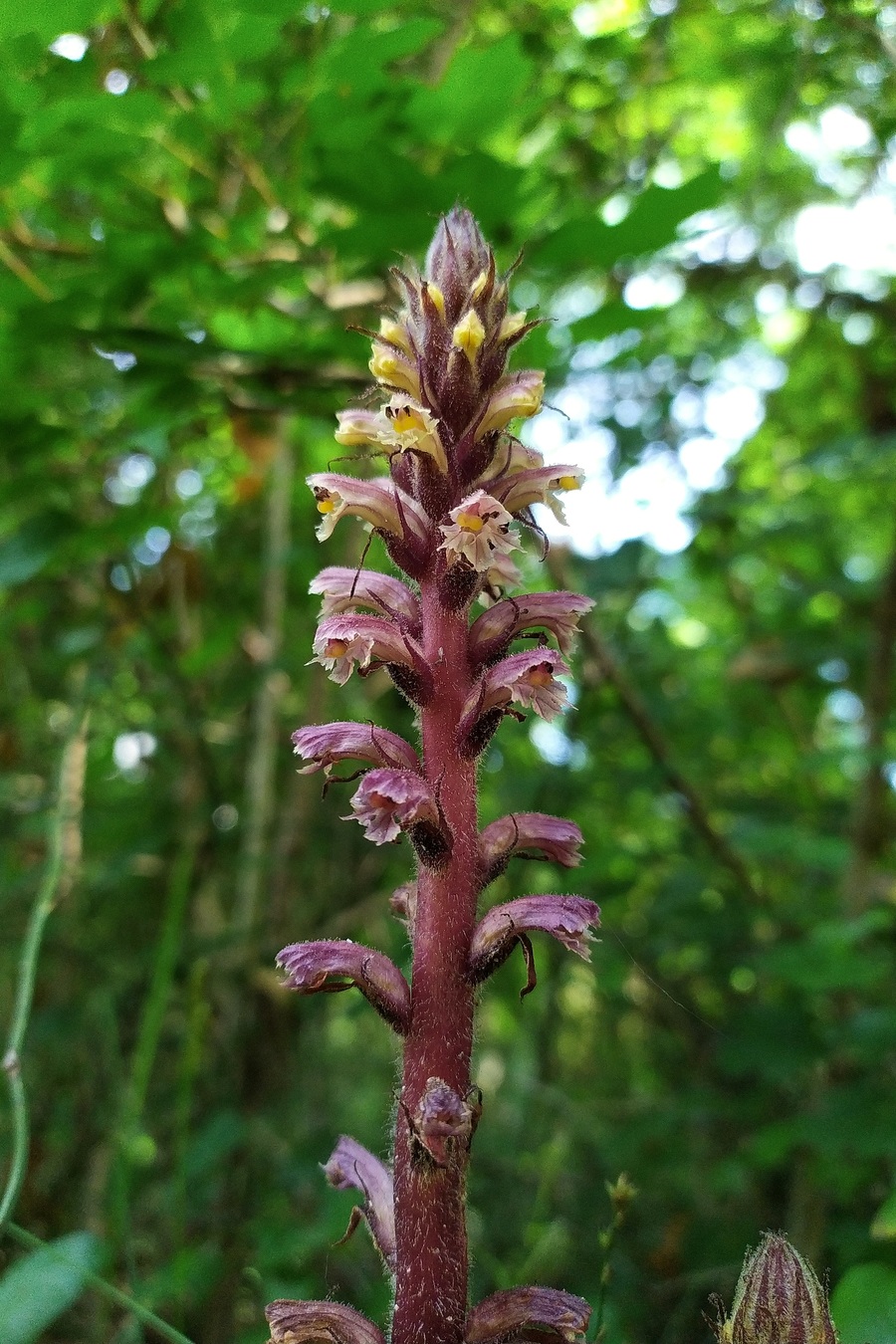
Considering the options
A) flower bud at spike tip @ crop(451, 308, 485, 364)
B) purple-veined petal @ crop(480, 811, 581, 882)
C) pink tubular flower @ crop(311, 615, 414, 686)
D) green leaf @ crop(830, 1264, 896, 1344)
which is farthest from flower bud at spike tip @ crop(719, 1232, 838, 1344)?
flower bud at spike tip @ crop(451, 308, 485, 364)

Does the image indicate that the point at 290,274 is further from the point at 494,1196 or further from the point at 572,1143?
the point at 572,1143

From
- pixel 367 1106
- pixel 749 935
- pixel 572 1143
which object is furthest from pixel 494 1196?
pixel 367 1106

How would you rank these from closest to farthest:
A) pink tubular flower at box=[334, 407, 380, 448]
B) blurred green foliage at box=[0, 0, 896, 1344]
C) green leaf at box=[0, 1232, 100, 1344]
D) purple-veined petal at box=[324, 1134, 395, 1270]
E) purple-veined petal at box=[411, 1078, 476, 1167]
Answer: green leaf at box=[0, 1232, 100, 1344]
purple-veined petal at box=[411, 1078, 476, 1167]
purple-veined petal at box=[324, 1134, 395, 1270]
pink tubular flower at box=[334, 407, 380, 448]
blurred green foliage at box=[0, 0, 896, 1344]

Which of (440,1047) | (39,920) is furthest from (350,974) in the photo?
(39,920)

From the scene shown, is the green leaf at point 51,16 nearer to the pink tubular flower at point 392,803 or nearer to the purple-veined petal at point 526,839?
the pink tubular flower at point 392,803

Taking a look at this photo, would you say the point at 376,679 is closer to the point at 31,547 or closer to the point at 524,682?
the point at 31,547

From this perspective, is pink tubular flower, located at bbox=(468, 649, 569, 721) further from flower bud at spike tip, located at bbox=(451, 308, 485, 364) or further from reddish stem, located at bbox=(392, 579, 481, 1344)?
flower bud at spike tip, located at bbox=(451, 308, 485, 364)
